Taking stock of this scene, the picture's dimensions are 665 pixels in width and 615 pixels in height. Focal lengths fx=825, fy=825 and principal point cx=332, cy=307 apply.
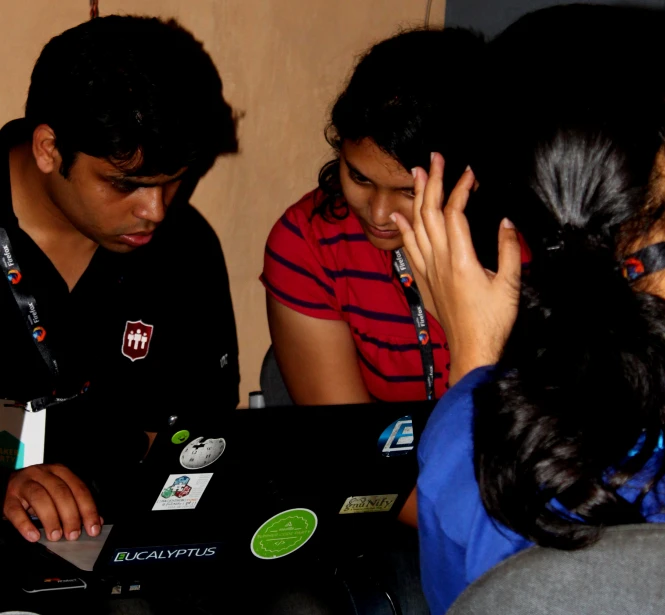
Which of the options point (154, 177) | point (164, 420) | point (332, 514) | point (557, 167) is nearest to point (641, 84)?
point (557, 167)

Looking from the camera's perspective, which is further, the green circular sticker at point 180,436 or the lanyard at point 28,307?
the lanyard at point 28,307

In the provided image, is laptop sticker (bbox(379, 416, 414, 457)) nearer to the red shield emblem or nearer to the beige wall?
the red shield emblem

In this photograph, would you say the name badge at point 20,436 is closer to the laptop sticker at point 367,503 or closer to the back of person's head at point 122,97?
the back of person's head at point 122,97

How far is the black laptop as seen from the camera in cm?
94

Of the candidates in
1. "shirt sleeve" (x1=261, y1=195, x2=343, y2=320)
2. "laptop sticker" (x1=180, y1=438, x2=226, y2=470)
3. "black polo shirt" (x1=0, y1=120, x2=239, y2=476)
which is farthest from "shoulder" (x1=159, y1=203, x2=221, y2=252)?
"laptop sticker" (x1=180, y1=438, x2=226, y2=470)

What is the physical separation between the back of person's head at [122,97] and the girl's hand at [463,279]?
468 mm

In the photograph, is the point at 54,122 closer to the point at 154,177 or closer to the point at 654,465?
the point at 154,177

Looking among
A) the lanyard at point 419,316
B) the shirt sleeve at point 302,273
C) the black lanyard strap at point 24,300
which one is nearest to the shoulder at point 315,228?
the shirt sleeve at point 302,273

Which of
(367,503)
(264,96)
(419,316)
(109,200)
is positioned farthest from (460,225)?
(264,96)

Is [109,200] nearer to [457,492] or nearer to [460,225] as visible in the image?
[460,225]

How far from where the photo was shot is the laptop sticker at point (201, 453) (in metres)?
0.92

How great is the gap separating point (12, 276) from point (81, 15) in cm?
57

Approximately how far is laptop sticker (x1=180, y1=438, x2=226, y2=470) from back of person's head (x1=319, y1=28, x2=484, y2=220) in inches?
26.9

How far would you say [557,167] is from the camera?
0.76 m
